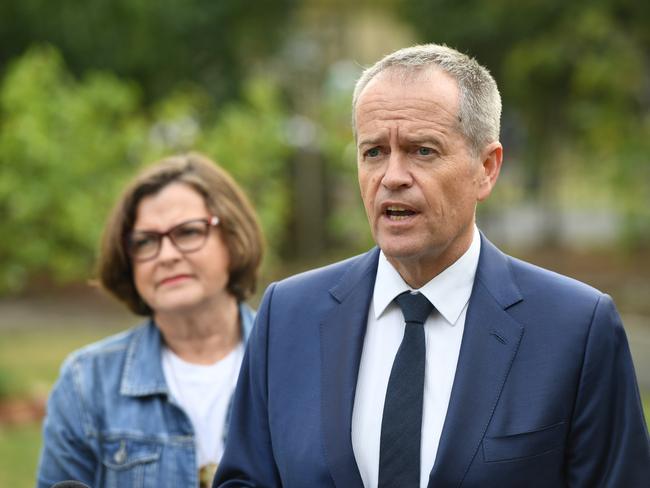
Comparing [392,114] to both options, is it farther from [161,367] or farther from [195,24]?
[195,24]

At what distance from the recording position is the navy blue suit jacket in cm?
237

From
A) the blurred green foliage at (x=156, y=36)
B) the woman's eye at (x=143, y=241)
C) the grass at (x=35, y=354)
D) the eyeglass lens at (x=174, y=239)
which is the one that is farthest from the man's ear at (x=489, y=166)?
the blurred green foliage at (x=156, y=36)

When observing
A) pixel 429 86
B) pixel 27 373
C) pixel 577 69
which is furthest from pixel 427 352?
pixel 577 69

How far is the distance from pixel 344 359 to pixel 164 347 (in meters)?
1.44

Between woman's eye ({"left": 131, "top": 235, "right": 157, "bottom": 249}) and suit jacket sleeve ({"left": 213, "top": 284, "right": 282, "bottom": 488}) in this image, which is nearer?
suit jacket sleeve ({"left": 213, "top": 284, "right": 282, "bottom": 488})

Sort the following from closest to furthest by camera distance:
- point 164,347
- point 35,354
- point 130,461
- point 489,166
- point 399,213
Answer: point 399,213 < point 489,166 < point 130,461 < point 164,347 < point 35,354

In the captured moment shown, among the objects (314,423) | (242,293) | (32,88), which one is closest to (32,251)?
(32,88)

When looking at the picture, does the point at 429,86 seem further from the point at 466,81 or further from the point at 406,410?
the point at 406,410

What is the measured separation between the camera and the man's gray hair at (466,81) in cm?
243

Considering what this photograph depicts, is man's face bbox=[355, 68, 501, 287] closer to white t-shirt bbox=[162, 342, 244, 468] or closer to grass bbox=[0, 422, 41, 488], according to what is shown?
white t-shirt bbox=[162, 342, 244, 468]

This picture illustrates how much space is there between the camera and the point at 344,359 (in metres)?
2.58

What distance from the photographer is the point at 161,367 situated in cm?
370

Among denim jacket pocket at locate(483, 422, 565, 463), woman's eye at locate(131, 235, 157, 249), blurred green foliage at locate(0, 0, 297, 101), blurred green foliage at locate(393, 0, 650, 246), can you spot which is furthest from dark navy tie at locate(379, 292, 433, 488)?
blurred green foliage at locate(0, 0, 297, 101)

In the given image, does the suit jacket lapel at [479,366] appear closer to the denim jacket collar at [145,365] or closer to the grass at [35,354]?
the denim jacket collar at [145,365]
